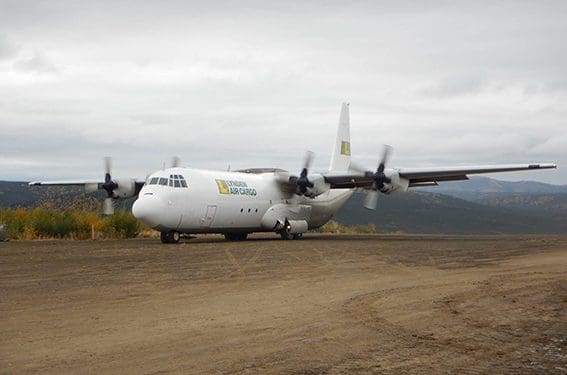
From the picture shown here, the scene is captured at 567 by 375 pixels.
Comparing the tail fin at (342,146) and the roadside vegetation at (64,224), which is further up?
the tail fin at (342,146)

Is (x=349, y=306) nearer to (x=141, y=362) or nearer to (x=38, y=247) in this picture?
(x=141, y=362)

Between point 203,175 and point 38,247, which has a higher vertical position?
point 203,175

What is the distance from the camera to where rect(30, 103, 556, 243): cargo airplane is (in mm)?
31188

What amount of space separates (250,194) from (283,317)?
82.0 ft

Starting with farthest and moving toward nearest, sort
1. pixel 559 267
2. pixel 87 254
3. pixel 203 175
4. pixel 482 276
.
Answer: pixel 203 175
pixel 87 254
pixel 559 267
pixel 482 276

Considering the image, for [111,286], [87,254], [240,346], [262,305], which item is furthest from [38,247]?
[240,346]

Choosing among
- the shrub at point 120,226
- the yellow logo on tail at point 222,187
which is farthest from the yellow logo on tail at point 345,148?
the shrub at point 120,226

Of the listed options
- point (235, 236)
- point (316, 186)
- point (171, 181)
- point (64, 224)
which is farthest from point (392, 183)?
point (64, 224)

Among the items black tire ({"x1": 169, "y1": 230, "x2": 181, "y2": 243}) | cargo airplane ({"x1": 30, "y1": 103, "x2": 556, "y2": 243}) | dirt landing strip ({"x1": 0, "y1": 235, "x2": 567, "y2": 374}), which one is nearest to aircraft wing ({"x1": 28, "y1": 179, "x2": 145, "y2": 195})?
cargo airplane ({"x1": 30, "y1": 103, "x2": 556, "y2": 243})

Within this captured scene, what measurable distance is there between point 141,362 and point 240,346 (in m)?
1.40

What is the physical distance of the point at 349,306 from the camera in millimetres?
12430

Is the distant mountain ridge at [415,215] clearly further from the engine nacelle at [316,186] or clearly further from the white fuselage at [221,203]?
the engine nacelle at [316,186]

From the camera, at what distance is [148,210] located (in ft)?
98.1

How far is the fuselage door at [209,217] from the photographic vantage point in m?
32.9
